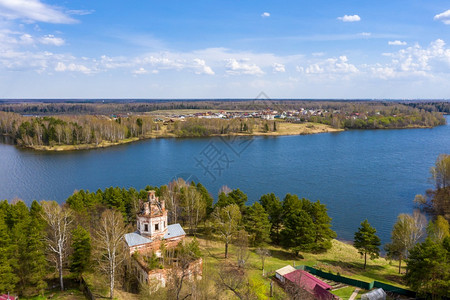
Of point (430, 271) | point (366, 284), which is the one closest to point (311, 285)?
point (366, 284)

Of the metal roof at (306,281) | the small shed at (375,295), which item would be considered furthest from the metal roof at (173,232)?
the small shed at (375,295)

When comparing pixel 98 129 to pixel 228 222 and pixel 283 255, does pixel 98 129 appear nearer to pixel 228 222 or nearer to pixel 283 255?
pixel 228 222

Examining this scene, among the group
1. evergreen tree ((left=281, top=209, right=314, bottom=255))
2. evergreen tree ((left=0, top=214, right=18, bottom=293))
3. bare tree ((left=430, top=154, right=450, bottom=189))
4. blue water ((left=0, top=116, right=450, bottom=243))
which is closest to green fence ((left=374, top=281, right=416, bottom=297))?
evergreen tree ((left=281, top=209, right=314, bottom=255))

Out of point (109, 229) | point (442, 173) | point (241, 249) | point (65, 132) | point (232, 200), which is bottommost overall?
point (241, 249)

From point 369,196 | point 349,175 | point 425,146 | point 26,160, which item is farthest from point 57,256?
point 425,146

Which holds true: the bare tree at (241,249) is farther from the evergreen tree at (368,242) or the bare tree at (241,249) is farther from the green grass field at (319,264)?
the evergreen tree at (368,242)

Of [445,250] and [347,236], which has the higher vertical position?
[445,250]

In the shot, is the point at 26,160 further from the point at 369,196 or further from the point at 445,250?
the point at 445,250
